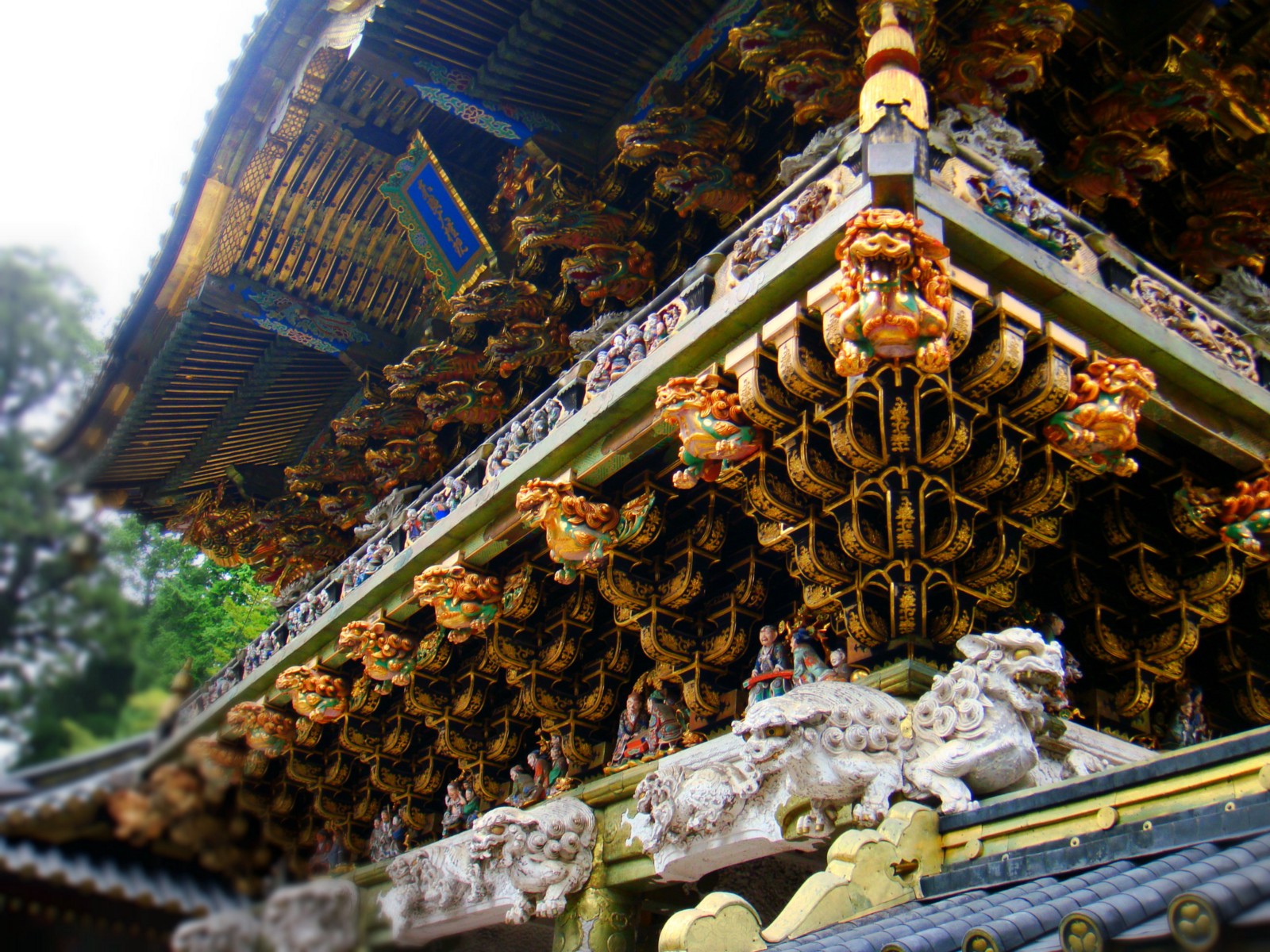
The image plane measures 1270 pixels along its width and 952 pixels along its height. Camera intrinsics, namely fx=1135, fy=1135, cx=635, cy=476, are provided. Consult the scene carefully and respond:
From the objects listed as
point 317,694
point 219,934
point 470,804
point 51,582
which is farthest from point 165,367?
point 219,934

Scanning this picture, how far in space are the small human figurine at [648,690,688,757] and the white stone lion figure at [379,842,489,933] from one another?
145cm

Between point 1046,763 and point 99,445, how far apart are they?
14.6 ft

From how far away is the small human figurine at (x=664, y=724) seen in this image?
6.78m

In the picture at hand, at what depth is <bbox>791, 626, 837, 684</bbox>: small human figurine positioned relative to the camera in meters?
5.70

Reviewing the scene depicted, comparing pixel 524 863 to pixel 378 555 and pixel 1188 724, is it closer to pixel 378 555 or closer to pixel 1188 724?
pixel 378 555

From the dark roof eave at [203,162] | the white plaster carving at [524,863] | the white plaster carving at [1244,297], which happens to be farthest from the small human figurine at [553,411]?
the white plaster carving at [1244,297]

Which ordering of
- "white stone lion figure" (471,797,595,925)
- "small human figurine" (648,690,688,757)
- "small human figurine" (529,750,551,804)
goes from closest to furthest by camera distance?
"white stone lion figure" (471,797,595,925), "small human figurine" (648,690,688,757), "small human figurine" (529,750,551,804)

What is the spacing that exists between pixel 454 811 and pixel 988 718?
5.51m

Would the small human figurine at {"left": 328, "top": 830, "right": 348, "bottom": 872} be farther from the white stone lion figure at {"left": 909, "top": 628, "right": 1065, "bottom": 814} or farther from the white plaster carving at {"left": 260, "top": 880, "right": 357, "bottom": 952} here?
the white plaster carving at {"left": 260, "top": 880, "right": 357, "bottom": 952}

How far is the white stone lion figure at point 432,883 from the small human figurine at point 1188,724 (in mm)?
4212

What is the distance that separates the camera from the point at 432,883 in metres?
8.01

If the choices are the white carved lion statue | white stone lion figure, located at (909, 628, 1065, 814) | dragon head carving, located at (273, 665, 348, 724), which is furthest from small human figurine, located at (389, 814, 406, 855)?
white stone lion figure, located at (909, 628, 1065, 814)

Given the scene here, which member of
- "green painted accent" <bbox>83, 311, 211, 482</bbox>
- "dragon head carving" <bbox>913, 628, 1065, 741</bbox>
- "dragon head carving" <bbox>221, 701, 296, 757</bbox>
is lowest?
"dragon head carving" <bbox>913, 628, 1065, 741</bbox>

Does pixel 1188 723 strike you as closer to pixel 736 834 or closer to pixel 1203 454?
pixel 1203 454
